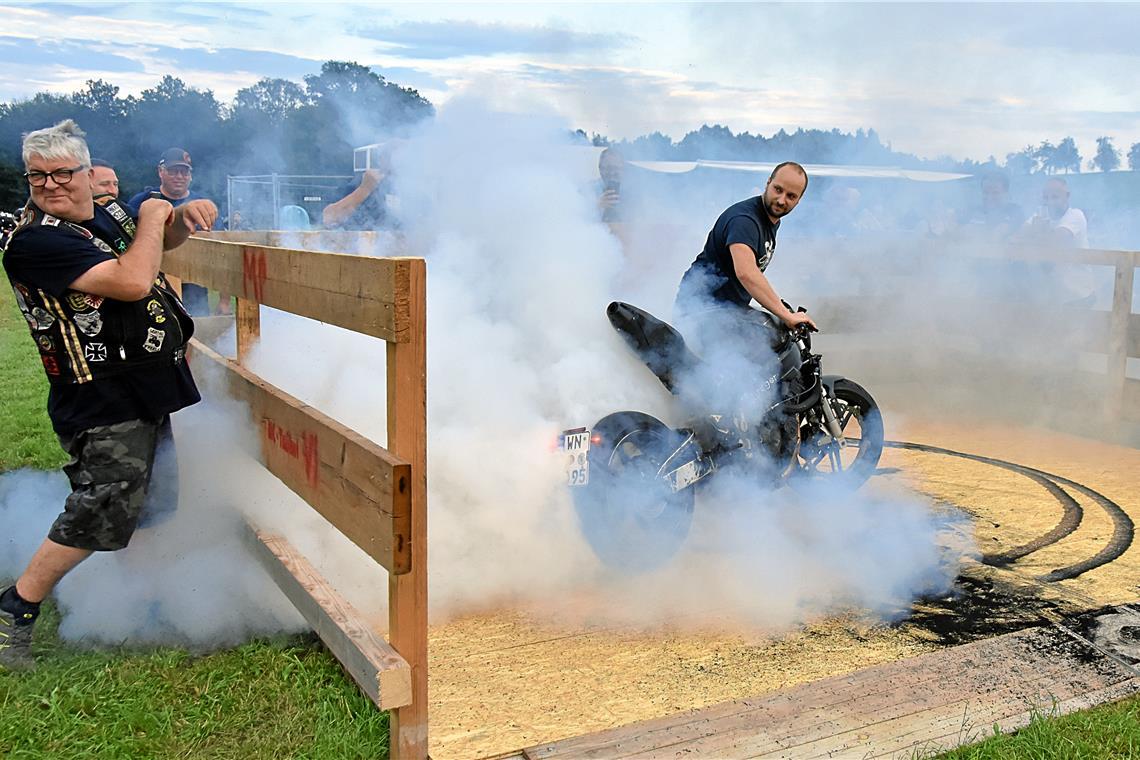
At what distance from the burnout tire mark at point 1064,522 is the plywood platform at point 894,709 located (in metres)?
0.96

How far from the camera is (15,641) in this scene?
3.00 metres

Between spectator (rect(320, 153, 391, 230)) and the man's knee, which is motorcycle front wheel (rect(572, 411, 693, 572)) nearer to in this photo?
the man's knee

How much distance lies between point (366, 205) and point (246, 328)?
265cm

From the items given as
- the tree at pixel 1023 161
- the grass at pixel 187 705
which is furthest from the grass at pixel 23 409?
the tree at pixel 1023 161

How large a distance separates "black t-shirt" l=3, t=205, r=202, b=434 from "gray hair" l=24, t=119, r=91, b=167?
0.19 m

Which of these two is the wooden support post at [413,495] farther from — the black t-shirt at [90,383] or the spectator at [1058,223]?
the spectator at [1058,223]

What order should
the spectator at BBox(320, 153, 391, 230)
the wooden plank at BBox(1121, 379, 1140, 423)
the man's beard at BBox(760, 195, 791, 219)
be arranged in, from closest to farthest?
the man's beard at BBox(760, 195, 791, 219), the spectator at BBox(320, 153, 391, 230), the wooden plank at BBox(1121, 379, 1140, 423)

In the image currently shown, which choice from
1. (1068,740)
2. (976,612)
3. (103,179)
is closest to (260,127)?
(103,179)

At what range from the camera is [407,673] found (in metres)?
2.49

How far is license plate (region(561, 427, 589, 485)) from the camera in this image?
12.1ft

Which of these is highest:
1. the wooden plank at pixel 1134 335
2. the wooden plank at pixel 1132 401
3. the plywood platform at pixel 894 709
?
the wooden plank at pixel 1134 335

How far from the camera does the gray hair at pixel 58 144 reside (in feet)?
9.00

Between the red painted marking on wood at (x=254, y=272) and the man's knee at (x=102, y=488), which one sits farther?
the red painted marking on wood at (x=254, y=272)

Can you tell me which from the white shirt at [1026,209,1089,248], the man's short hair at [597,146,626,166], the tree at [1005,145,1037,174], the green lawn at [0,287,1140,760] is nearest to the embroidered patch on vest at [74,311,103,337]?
the green lawn at [0,287,1140,760]
